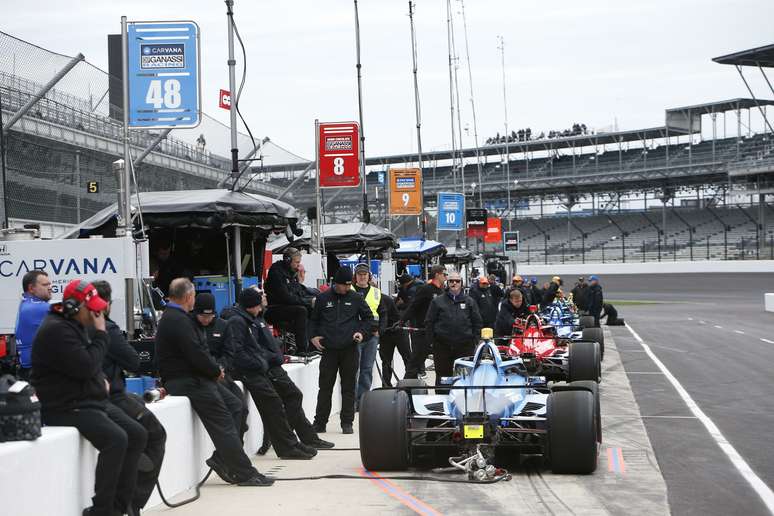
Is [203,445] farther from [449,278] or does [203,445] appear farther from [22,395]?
[449,278]

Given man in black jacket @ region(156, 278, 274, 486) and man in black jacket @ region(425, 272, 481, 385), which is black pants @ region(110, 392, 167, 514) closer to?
man in black jacket @ region(156, 278, 274, 486)

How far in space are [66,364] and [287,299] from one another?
6199mm

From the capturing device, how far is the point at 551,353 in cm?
Result: 1605

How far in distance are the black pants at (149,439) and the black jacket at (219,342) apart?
81.4 inches

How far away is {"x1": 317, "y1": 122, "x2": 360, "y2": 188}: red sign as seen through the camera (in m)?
18.4

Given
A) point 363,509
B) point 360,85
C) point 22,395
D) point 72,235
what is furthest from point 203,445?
point 360,85

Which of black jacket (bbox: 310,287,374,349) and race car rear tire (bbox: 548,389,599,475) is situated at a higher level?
black jacket (bbox: 310,287,374,349)

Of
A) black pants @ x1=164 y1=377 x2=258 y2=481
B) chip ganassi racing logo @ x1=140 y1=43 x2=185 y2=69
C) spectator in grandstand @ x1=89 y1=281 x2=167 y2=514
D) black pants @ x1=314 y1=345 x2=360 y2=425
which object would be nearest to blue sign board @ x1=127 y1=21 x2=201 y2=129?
chip ganassi racing logo @ x1=140 y1=43 x2=185 y2=69

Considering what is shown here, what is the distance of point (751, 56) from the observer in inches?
2456

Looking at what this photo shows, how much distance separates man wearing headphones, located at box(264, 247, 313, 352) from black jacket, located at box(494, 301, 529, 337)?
4187mm

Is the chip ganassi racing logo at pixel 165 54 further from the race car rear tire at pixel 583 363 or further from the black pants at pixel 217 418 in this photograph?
the race car rear tire at pixel 583 363

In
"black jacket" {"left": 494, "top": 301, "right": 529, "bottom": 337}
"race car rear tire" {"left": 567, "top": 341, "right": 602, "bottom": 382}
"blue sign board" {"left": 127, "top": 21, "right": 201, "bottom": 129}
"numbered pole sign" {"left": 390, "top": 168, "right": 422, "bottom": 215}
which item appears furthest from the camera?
"numbered pole sign" {"left": 390, "top": 168, "right": 422, "bottom": 215}

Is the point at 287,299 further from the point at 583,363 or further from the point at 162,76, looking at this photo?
the point at 583,363

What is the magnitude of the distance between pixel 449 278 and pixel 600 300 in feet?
62.8
